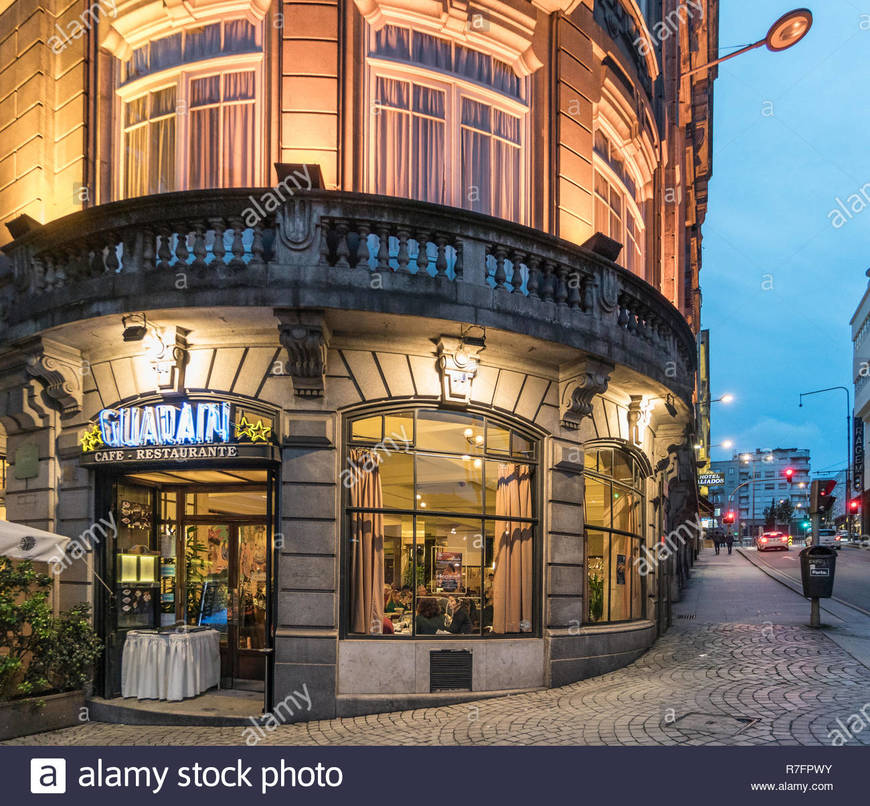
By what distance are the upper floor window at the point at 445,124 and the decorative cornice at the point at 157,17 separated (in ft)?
6.16

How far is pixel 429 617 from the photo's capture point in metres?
11.1

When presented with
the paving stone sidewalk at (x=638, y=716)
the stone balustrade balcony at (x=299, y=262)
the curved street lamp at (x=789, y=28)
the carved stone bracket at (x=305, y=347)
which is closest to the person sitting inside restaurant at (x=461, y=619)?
the paving stone sidewalk at (x=638, y=716)

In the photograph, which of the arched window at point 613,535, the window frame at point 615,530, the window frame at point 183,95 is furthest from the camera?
the arched window at point 613,535

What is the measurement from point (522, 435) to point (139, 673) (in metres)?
6.06

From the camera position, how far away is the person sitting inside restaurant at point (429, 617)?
1102cm

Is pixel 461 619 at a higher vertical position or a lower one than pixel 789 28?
lower

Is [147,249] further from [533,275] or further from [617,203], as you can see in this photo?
[617,203]

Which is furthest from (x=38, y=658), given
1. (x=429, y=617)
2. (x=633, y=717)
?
(x=633, y=717)

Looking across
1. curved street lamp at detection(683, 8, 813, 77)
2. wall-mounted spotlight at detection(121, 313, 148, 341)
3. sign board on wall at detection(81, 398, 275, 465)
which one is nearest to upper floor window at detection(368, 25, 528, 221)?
wall-mounted spotlight at detection(121, 313, 148, 341)

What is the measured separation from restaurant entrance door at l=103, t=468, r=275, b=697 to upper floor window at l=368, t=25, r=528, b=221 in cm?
467

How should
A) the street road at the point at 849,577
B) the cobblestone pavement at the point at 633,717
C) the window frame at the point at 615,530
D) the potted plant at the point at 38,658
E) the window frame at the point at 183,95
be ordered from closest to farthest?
the cobblestone pavement at the point at 633,717, the potted plant at the point at 38,658, the window frame at the point at 183,95, the window frame at the point at 615,530, the street road at the point at 849,577

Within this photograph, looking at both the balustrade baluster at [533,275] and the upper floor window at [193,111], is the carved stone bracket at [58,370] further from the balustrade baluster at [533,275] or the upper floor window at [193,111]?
the balustrade baluster at [533,275]

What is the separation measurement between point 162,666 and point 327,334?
4853 millimetres

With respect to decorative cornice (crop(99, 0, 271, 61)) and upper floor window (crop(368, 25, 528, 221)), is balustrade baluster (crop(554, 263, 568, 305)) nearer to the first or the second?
upper floor window (crop(368, 25, 528, 221))
